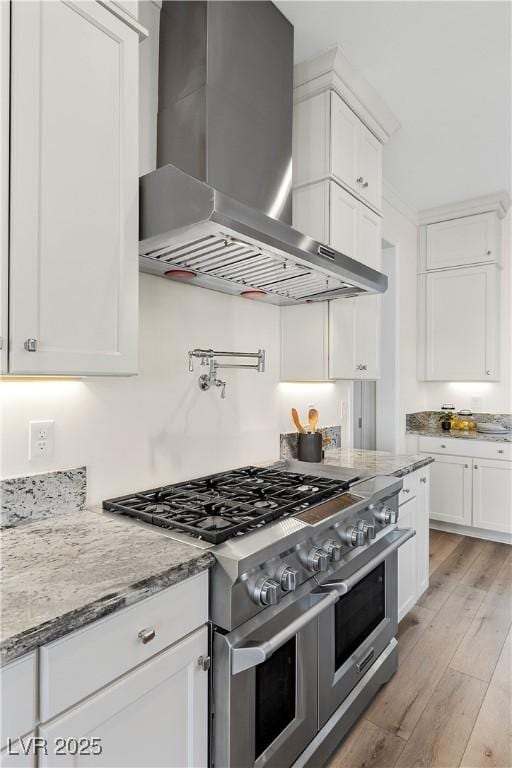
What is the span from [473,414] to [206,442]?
128 inches

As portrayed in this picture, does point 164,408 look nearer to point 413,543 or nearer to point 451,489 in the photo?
point 413,543

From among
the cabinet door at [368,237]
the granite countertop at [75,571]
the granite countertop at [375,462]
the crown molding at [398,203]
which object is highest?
the crown molding at [398,203]

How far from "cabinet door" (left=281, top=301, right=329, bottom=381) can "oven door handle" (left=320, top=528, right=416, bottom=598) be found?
2.75ft

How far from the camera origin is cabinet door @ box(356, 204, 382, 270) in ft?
8.07

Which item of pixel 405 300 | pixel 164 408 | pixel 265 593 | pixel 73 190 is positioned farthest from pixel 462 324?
pixel 73 190

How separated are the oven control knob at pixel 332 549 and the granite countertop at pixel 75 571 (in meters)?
0.49

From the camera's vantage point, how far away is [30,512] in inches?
54.2

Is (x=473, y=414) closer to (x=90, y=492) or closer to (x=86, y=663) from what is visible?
(x=90, y=492)

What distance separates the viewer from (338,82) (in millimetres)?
2201

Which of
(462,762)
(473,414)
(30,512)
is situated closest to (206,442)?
(30,512)

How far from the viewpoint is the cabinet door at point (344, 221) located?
7.29ft

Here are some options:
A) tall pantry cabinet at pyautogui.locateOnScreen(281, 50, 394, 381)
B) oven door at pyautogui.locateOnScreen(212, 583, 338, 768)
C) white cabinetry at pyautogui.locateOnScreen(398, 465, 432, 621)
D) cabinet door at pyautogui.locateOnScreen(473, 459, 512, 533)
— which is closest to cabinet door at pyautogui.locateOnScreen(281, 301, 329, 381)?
tall pantry cabinet at pyautogui.locateOnScreen(281, 50, 394, 381)

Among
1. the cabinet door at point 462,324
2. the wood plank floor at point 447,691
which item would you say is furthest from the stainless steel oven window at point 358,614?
the cabinet door at point 462,324

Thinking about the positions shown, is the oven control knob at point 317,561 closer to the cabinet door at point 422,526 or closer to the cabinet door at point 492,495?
the cabinet door at point 422,526
